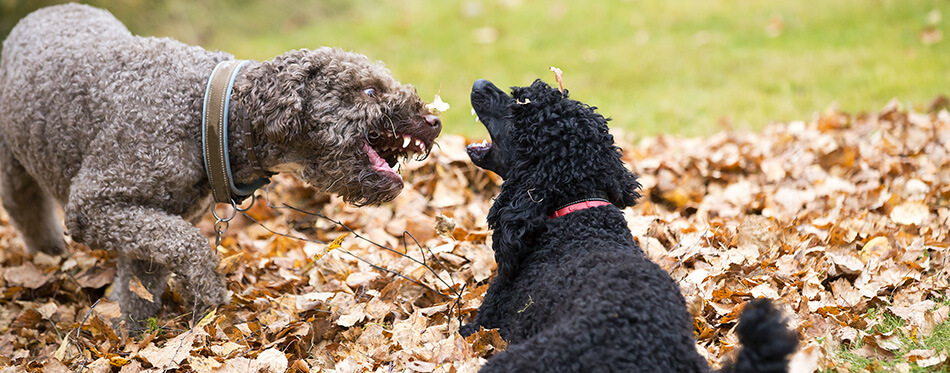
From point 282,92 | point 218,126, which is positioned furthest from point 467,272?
point 218,126

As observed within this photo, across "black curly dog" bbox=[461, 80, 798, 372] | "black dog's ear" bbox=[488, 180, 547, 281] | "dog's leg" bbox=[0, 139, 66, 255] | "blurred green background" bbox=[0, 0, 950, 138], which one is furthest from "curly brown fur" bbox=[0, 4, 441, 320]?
"blurred green background" bbox=[0, 0, 950, 138]

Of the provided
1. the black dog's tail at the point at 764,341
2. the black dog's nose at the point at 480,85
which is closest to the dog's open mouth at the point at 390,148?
the black dog's nose at the point at 480,85

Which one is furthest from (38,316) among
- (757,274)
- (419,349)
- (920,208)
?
(920,208)

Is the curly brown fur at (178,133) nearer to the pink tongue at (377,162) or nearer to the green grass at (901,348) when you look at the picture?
the pink tongue at (377,162)

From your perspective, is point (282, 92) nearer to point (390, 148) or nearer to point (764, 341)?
point (390, 148)

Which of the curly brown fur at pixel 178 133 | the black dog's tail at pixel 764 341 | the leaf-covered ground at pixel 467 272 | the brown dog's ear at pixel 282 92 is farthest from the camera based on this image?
the curly brown fur at pixel 178 133

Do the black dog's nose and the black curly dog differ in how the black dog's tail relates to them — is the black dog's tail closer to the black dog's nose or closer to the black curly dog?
the black curly dog

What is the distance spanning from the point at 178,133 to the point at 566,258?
2.09m

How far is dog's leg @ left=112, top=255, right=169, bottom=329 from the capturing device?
405 cm

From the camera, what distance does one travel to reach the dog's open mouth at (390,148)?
3801mm

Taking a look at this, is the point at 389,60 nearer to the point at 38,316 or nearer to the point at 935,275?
the point at 38,316

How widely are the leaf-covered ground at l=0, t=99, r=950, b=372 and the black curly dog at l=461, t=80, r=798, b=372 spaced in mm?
322

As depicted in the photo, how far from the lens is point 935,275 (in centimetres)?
382

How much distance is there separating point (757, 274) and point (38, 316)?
4090 millimetres
